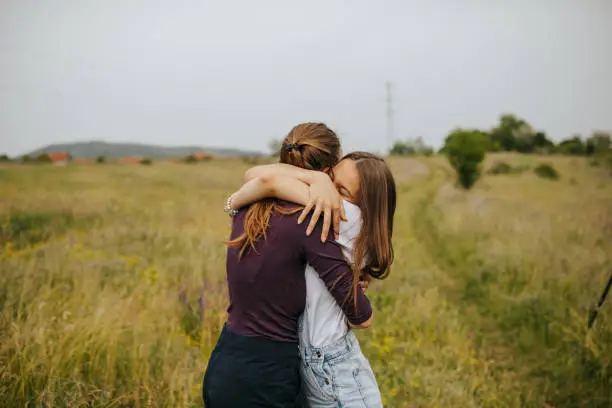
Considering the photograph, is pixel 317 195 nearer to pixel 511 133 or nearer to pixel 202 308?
pixel 202 308

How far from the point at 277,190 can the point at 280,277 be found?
346 millimetres

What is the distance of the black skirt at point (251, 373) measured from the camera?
1.84m

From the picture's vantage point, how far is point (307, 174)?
1.98m

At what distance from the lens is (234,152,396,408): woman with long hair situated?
191 centimetres

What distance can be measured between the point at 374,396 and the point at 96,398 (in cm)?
217

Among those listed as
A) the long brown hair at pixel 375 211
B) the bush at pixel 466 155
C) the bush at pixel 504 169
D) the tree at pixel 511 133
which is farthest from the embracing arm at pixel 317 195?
the tree at pixel 511 133

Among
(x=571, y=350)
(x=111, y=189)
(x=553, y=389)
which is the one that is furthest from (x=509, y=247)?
(x=111, y=189)

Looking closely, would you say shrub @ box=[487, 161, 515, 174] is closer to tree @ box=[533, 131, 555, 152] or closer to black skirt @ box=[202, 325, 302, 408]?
tree @ box=[533, 131, 555, 152]

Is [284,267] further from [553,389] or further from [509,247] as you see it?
[509,247]

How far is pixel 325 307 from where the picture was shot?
1972mm

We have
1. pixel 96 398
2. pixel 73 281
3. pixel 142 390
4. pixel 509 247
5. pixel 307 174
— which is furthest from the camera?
pixel 509 247

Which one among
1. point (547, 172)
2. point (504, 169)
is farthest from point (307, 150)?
point (504, 169)

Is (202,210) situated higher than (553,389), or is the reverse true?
(202,210)

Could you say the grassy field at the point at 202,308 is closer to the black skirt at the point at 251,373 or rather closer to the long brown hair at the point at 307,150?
the black skirt at the point at 251,373
